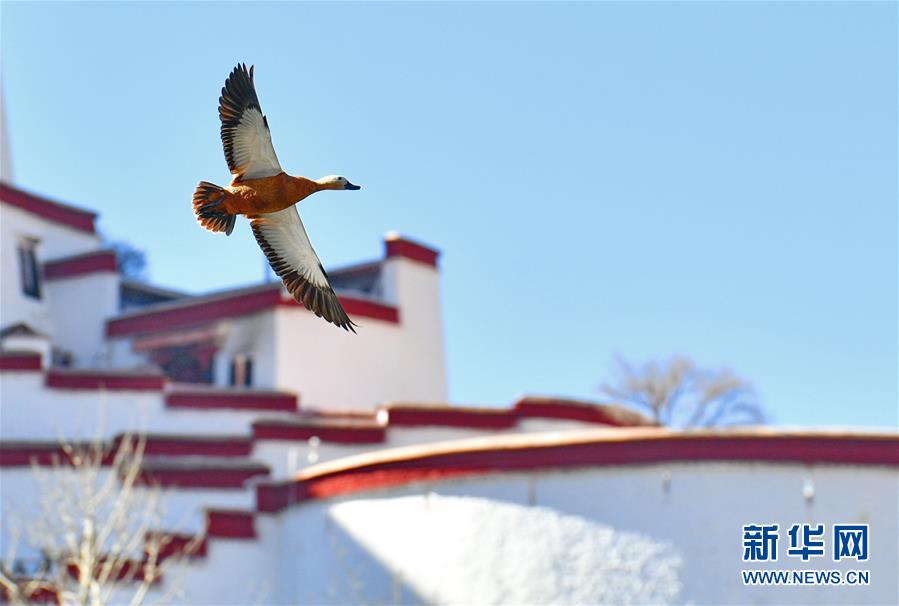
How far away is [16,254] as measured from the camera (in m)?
31.6

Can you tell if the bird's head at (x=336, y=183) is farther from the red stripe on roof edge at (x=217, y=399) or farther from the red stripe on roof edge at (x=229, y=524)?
the red stripe on roof edge at (x=217, y=399)

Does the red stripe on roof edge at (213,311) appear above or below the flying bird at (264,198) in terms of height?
above

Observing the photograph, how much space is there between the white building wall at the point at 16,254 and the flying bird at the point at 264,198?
22168mm

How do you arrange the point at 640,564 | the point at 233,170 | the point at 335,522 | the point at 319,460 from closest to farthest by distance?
1. the point at 233,170
2. the point at 640,564
3. the point at 335,522
4. the point at 319,460

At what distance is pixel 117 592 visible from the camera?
76.5 ft

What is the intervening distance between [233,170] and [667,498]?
1300 centimetres

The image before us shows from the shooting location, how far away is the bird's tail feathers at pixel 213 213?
325 inches

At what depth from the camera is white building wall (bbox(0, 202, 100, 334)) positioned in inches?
1227

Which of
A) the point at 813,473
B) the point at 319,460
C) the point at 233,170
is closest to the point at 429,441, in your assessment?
the point at 319,460

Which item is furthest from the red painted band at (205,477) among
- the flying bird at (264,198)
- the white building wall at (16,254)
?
the flying bird at (264,198)

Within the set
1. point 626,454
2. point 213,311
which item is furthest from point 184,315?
point 626,454

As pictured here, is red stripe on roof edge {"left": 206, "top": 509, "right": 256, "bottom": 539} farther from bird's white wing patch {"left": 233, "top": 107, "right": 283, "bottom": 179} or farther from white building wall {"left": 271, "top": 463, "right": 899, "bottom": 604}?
bird's white wing patch {"left": 233, "top": 107, "right": 283, "bottom": 179}

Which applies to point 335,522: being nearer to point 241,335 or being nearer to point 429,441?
point 429,441

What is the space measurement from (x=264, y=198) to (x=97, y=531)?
56.0ft
